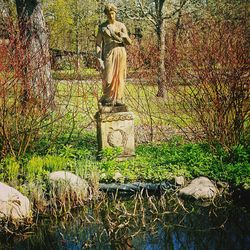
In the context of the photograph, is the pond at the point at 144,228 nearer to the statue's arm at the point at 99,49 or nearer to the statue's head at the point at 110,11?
the statue's arm at the point at 99,49

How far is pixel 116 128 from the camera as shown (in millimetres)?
7926

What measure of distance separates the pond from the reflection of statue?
2.34 meters

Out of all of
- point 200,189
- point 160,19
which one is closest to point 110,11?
point 200,189

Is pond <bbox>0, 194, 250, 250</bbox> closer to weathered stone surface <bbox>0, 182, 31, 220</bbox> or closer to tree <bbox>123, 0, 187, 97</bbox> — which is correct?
weathered stone surface <bbox>0, 182, 31, 220</bbox>

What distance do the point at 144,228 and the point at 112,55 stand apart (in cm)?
358

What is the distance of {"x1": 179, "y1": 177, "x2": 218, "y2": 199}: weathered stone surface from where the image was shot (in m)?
6.43

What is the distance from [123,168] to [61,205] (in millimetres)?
1678

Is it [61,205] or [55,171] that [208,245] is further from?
[55,171]

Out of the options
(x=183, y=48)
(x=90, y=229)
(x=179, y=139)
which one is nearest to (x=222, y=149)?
(x=179, y=139)

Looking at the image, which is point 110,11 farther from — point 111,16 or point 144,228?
point 144,228

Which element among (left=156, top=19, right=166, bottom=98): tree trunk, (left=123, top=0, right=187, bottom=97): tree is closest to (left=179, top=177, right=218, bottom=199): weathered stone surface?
(left=156, top=19, right=166, bottom=98): tree trunk

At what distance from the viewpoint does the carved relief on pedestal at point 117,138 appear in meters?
7.94

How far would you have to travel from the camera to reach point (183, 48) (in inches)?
350

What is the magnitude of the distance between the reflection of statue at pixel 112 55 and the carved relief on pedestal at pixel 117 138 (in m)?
0.55
